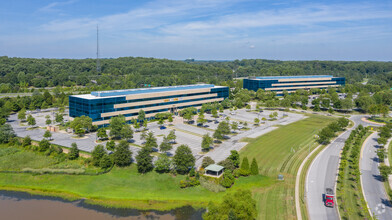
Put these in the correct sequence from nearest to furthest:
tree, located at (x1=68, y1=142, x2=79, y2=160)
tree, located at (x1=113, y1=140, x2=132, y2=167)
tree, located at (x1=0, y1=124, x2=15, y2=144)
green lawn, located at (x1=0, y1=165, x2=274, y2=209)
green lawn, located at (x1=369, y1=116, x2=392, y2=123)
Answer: green lawn, located at (x1=0, y1=165, x2=274, y2=209), tree, located at (x1=113, y1=140, x2=132, y2=167), tree, located at (x1=68, y1=142, x2=79, y2=160), tree, located at (x1=0, y1=124, x2=15, y2=144), green lawn, located at (x1=369, y1=116, x2=392, y2=123)

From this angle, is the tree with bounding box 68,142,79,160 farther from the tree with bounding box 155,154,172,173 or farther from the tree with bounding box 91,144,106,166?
the tree with bounding box 155,154,172,173

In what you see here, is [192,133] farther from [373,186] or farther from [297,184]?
[373,186]

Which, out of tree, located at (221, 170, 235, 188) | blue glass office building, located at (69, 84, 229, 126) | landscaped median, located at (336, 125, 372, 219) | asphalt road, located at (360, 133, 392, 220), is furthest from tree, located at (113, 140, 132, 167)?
asphalt road, located at (360, 133, 392, 220)

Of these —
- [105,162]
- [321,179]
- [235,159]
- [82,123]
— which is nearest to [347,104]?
[321,179]

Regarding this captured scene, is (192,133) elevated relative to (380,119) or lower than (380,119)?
lower

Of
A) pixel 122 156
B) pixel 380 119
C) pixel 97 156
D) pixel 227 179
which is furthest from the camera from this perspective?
pixel 380 119

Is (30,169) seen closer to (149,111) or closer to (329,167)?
(149,111)
